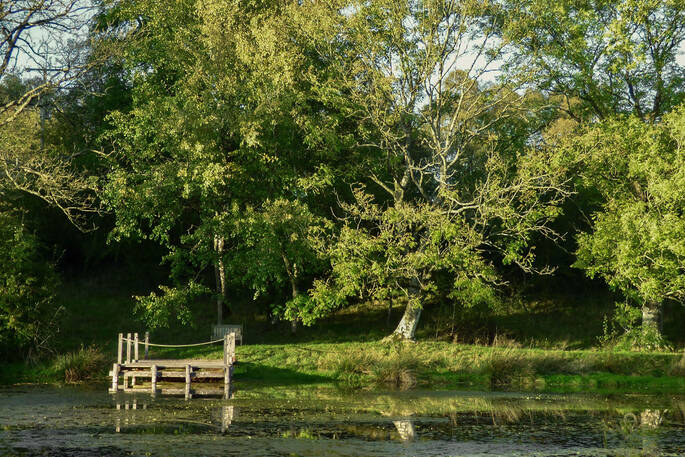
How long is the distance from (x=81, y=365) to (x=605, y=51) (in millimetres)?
26959

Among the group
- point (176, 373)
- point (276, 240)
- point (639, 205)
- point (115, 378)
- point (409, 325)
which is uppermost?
point (639, 205)

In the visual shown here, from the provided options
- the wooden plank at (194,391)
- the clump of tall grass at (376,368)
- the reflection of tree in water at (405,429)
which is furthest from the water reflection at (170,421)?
the clump of tall grass at (376,368)

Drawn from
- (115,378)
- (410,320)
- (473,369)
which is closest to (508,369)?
(473,369)

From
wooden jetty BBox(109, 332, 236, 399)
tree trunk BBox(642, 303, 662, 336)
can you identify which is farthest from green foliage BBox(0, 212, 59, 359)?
tree trunk BBox(642, 303, 662, 336)

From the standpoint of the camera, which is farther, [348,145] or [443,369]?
[348,145]

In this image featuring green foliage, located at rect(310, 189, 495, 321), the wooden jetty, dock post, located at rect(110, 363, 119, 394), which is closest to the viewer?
dock post, located at rect(110, 363, 119, 394)

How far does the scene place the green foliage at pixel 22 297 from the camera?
31.7 meters

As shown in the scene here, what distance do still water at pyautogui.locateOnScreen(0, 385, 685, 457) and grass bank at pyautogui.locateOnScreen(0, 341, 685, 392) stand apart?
2898 millimetres

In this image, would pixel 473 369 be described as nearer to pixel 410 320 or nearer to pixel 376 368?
pixel 376 368

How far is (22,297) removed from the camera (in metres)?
32.5

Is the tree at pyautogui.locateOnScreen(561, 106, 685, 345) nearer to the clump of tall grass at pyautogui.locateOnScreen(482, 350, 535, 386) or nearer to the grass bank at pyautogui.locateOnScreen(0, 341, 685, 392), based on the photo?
the grass bank at pyautogui.locateOnScreen(0, 341, 685, 392)

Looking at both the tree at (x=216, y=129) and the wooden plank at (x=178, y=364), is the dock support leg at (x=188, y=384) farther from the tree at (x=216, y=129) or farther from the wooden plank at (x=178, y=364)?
the tree at (x=216, y=129)

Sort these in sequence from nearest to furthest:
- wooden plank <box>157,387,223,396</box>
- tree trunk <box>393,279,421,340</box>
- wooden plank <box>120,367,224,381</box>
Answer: wooden plank <box>157,387,223,396</box>, wooden plank <box>120,367,224,381</box>, tree trunk <box>393,279,421,340</box>

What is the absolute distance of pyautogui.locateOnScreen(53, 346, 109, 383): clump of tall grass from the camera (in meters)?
30.7
